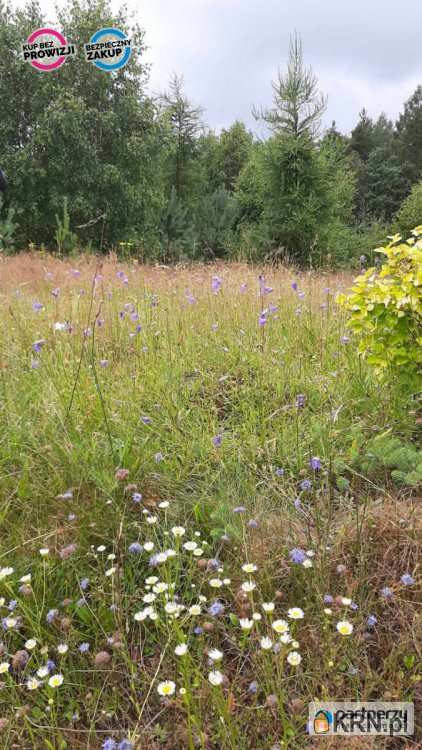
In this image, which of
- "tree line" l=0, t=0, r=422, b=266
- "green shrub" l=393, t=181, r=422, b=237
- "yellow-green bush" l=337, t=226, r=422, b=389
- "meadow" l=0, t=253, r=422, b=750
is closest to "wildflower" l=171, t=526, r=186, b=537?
"meadow" l=0, t=253, r=422, b=750

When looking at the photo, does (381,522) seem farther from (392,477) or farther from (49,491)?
(49,491)

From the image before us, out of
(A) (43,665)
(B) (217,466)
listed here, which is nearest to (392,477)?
(B) (217,466)

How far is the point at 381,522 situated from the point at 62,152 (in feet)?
57.1

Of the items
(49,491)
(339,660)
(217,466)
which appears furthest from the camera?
(217,466)

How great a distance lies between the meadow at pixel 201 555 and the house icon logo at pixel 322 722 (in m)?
0.03

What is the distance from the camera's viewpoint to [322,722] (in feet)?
3.73

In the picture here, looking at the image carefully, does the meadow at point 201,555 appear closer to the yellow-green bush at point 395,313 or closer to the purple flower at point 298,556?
the purple flower at point 298,556

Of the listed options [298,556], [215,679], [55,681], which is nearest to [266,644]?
[215,679]

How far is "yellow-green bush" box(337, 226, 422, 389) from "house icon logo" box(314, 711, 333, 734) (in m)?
1.52

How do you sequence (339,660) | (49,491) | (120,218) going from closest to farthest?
(339,660), (49,491), (120,218)

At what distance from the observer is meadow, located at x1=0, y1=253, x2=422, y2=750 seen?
1.19m

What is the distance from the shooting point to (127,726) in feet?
4.00

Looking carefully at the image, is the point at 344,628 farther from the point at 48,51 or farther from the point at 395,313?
the point at 48,51

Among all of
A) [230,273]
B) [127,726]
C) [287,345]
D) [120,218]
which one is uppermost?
[120,218]
